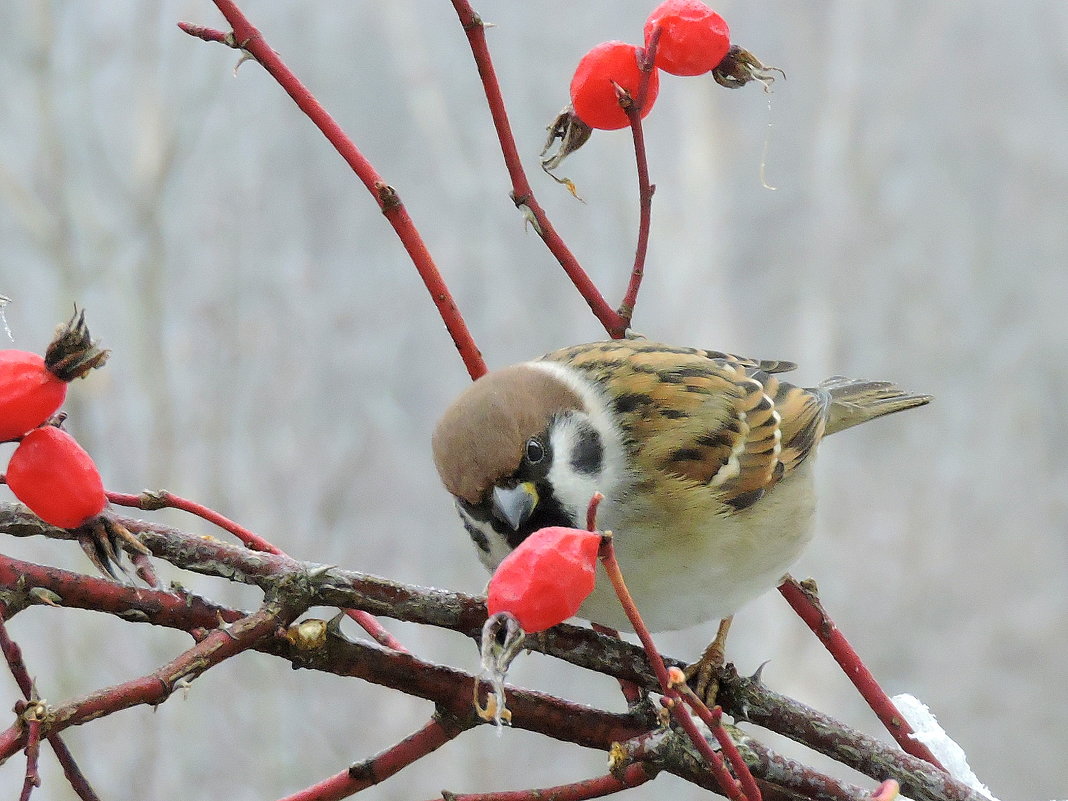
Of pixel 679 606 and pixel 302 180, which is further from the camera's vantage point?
pixel 302 180

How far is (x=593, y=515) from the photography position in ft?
1.93

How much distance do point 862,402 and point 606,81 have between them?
1.08 m

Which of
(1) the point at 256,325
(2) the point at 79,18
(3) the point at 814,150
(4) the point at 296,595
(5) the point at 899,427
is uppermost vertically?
(3) the point at 814,150

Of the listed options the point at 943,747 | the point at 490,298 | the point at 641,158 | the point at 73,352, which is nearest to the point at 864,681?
the point at 943,747

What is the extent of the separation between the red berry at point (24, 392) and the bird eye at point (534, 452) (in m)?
0.54

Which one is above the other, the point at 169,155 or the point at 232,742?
the point at 169,155

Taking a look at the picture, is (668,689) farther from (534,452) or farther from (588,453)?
(588,453)

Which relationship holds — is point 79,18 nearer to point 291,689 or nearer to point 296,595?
point 291,689

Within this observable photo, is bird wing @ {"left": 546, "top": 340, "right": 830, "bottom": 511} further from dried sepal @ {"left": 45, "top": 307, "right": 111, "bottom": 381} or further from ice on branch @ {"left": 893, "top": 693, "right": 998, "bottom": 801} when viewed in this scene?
dried sepal @ {"left": 45, "top": 307, "right": 111, "bottom": 381}

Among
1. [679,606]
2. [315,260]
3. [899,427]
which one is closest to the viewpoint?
[679,606]

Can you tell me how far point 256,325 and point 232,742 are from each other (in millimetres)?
1253

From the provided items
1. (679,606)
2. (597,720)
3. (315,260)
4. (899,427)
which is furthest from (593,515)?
(899,427)

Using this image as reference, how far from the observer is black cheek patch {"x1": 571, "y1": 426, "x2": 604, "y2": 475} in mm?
1258

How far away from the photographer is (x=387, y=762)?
804 millimetres
